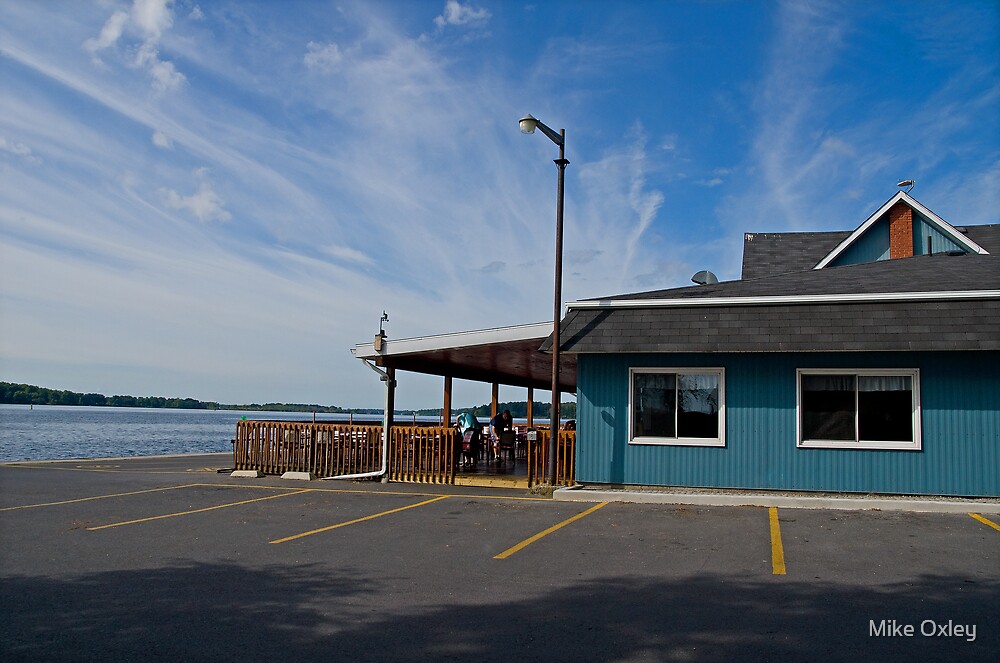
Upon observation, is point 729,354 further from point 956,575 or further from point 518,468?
point 518,468

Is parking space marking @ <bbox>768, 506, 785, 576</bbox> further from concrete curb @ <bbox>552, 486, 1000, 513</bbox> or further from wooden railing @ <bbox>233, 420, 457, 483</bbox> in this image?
wooden railing @ <bbox>233, 420, 457, 483</bbox>

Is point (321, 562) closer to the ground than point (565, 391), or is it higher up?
closer to the ground

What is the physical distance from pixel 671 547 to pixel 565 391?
20.1 metres

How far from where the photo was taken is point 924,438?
12.8m

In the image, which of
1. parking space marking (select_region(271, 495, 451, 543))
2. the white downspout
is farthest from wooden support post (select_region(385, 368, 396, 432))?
parking space marking (select_region(271, 495, 451, 543))

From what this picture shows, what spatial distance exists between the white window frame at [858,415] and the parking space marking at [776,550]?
2.12m

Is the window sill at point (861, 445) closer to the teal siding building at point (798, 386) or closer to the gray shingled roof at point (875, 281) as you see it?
the teal siding building at point (798, 386)

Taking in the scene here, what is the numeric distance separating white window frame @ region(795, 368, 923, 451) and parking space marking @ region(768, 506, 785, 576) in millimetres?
2124

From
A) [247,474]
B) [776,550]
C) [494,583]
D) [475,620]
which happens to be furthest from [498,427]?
[475,620]

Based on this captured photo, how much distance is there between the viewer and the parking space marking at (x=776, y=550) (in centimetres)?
811

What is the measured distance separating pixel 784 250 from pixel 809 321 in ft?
45.7

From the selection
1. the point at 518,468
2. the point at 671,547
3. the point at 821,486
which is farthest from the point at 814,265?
the point at 671,547

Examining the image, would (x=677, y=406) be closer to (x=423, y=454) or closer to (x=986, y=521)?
(x=986, y=521)

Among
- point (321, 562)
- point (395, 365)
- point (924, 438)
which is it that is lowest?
point (321, 562)
